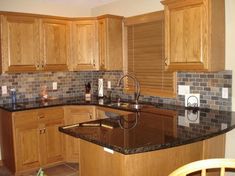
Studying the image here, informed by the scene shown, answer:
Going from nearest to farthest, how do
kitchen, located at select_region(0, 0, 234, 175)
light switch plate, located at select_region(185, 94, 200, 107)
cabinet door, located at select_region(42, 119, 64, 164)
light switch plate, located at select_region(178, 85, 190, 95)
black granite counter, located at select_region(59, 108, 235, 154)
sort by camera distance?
black granite counter, located at select_region(59, 108, 235, 154) < light switch plate, located at select_region(185, 94, 200, 107) < light switch plate, located at select_region(178, 85, 190, 95) < cabinet door, located at select_region(42, 119, 64, 164) < kitchen, located at select_region(0, 0, 234, 175)

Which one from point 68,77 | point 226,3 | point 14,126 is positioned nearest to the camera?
point 226,3

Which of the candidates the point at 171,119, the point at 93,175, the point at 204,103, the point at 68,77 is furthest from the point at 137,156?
the point at 68,77

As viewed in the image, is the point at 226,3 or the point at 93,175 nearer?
the point at 93,175

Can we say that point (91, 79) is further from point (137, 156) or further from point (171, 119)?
point (137, 156)

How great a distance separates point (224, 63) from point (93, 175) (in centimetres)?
183

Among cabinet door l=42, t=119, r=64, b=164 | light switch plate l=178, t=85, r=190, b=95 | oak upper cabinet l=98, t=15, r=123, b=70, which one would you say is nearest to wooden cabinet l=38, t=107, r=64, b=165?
cabinet door l=42, t=119, r=64, b=164

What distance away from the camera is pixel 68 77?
14.8 feet

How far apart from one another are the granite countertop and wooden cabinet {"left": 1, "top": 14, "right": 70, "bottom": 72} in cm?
153

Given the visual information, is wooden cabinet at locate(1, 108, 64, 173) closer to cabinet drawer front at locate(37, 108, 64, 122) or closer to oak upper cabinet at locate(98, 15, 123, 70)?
cabinet drawer front at locate(37, 108, 64, 122)

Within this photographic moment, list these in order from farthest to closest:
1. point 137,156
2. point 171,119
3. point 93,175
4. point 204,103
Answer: point 204,103, point 171,119, point 93,175, point 137,156

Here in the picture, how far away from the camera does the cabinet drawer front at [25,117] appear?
3.40 meters

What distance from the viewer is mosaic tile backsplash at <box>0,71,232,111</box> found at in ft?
9.93

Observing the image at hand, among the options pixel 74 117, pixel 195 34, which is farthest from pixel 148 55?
pixel 74 117

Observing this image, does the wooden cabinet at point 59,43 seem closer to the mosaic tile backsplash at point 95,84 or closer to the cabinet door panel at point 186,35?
the mosaic tile backsplash at point 95,84
